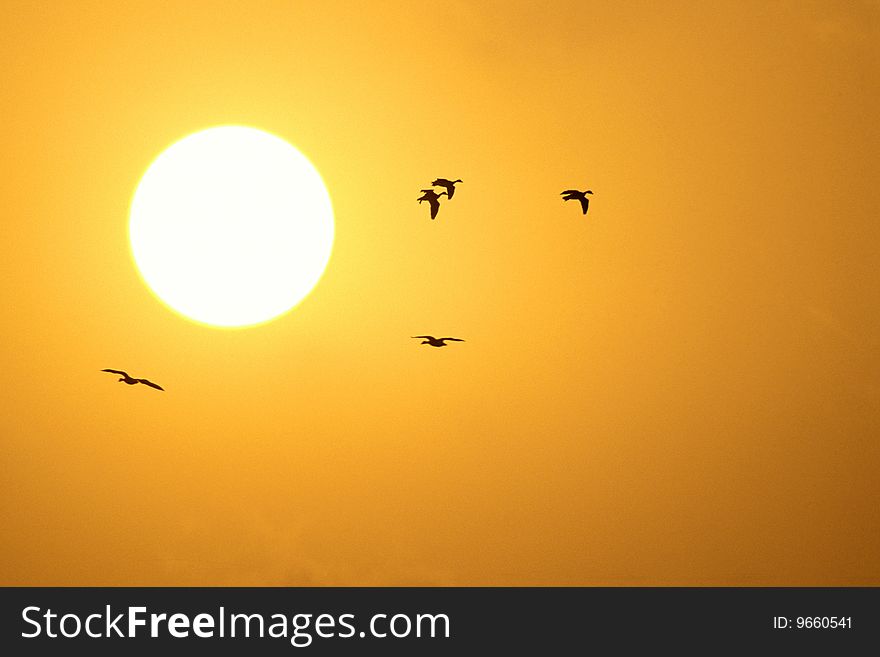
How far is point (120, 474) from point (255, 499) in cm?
516

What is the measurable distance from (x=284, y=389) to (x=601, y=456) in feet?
40.3

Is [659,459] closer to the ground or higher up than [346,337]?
closer to the ground

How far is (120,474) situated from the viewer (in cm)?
5169

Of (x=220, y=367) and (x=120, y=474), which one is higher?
(x=220, y=367)

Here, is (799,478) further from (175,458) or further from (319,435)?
(175,458)

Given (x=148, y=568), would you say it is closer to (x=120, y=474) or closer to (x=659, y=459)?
(x=120, y=474)
